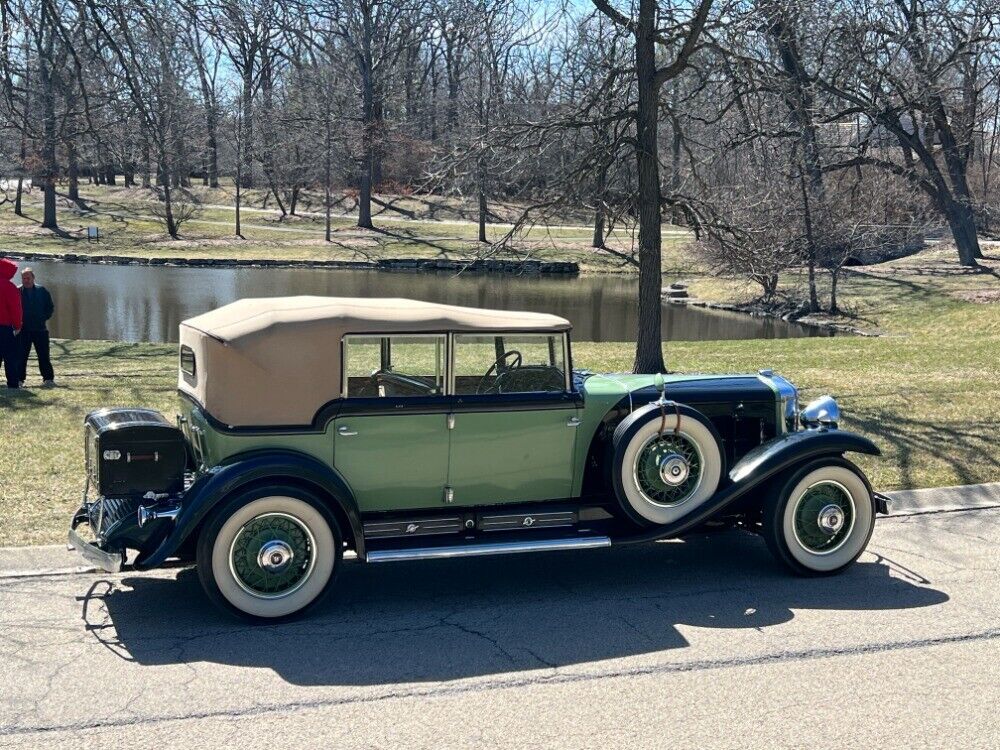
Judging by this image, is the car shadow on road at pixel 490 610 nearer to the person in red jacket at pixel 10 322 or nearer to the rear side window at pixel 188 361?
the rear side window at pixel 188 361

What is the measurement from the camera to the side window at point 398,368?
6137 millimetres

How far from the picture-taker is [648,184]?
40.9 ft

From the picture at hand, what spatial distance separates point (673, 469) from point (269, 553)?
7.71 ft

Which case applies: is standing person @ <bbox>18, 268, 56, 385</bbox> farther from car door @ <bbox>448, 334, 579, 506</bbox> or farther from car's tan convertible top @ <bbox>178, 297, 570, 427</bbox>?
car door @ <bbox>448, 334, 579, 506</bbox>

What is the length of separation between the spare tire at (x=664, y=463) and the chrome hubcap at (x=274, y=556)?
6.22 feet

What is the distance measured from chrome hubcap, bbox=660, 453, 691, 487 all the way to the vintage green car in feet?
0.04

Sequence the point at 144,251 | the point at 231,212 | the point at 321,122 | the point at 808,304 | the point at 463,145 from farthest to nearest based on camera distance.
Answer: the point at 231,212 < the point at 321,122 < the point at 144,251 < the point at 808,304 < the point at 463,145

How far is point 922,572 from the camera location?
6594 millimetres

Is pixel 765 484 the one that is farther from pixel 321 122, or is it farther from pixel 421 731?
pixel 321 122

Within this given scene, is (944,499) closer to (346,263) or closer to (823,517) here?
(823,517)

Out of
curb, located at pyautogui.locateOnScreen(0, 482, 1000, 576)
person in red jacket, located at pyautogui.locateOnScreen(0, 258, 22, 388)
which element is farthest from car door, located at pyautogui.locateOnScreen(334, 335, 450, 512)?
person in red jacket, located at pyautogui.locateOnScreen(0, 258, 22, 388)

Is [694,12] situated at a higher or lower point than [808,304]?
higher

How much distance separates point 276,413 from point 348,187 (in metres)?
55.6

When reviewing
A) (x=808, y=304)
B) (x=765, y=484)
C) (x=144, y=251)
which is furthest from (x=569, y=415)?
(x=144, y=251)
